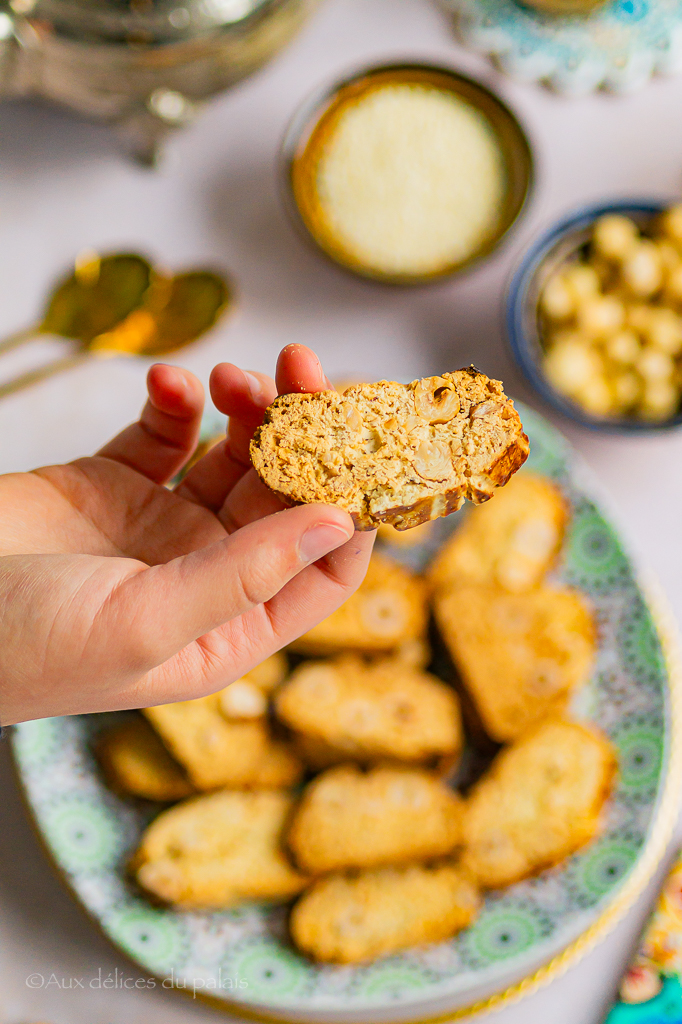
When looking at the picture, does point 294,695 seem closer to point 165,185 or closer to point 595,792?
point 595,792

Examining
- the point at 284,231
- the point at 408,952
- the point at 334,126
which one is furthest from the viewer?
the point at 284,231

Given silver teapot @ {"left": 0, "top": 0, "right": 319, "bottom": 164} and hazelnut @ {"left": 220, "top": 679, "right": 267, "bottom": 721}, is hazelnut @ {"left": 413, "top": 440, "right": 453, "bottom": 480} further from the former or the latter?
silver teapot @ {"left": 0, "top": 0, "right": 319, "bottom": 164}

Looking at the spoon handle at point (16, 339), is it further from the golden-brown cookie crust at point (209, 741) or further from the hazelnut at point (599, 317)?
the hazelnut at point (599, 317)

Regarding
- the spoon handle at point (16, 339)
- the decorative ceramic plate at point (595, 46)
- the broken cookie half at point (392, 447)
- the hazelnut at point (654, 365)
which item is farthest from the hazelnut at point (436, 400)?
the decorative ceramic plate at point (595, 46)

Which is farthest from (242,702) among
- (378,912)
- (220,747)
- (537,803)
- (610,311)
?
(610,311)

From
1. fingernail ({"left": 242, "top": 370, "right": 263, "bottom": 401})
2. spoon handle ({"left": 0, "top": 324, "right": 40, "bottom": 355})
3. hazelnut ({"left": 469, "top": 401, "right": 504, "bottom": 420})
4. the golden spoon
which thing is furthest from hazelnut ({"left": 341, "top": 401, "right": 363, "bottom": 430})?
spoon handle ({"left": 0, "top": 324, "right": 40, "bottom": 355})

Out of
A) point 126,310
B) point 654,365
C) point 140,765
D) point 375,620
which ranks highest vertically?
point 654,365

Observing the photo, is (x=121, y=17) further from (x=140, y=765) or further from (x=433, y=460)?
(x=140, y=765)
